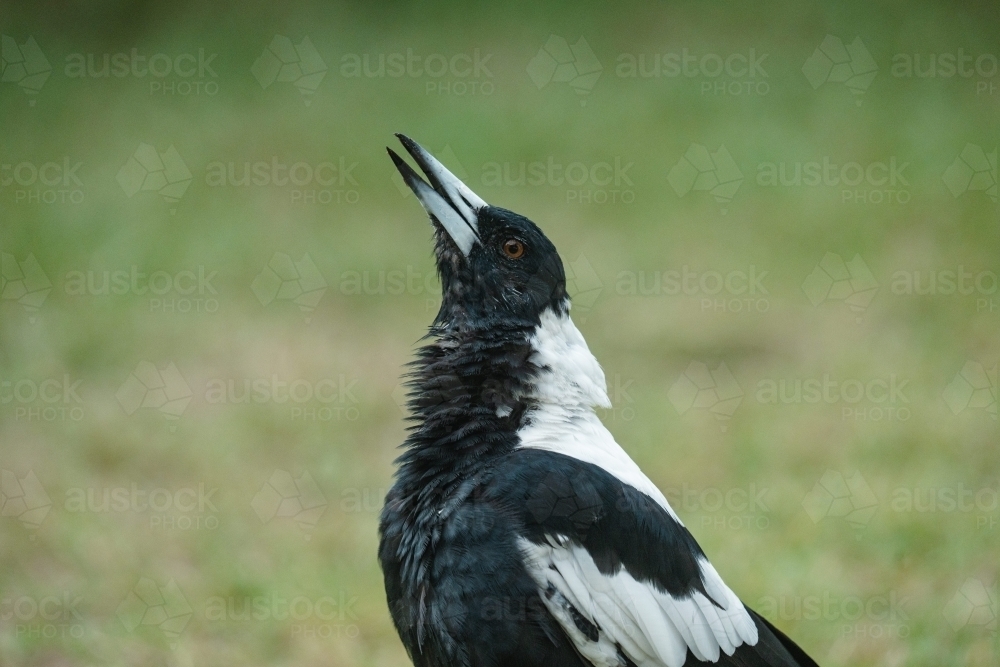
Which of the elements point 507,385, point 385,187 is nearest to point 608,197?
point 385,187

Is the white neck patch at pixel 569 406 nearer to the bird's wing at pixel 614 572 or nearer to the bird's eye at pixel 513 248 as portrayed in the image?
the bird's wing at pixel 614 572

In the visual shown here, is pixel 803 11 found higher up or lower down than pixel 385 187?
higher up

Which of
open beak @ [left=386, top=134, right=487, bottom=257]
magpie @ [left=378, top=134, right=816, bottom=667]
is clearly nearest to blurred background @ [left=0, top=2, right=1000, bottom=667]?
magpie @ [left=378, top=134, right=816, bottom=667]

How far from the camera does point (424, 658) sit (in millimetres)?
2385

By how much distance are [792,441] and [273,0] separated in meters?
5.33

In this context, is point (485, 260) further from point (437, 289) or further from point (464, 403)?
point (437, 289)

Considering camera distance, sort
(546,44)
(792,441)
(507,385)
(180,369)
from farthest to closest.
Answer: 1. (546,44)
2. (180,369)
3. (792,441)
4. (507,385)

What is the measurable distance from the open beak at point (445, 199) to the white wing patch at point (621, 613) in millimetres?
923

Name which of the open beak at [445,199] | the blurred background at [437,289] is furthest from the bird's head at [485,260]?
the blurred background at [437,289]

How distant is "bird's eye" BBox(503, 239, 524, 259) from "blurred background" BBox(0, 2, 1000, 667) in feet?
4.80

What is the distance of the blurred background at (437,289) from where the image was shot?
3.67 m

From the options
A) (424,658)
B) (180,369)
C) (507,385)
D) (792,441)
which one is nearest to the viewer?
(424,658)

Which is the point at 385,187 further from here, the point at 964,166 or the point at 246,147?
the point at 964,166

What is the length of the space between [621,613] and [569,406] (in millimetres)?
540
